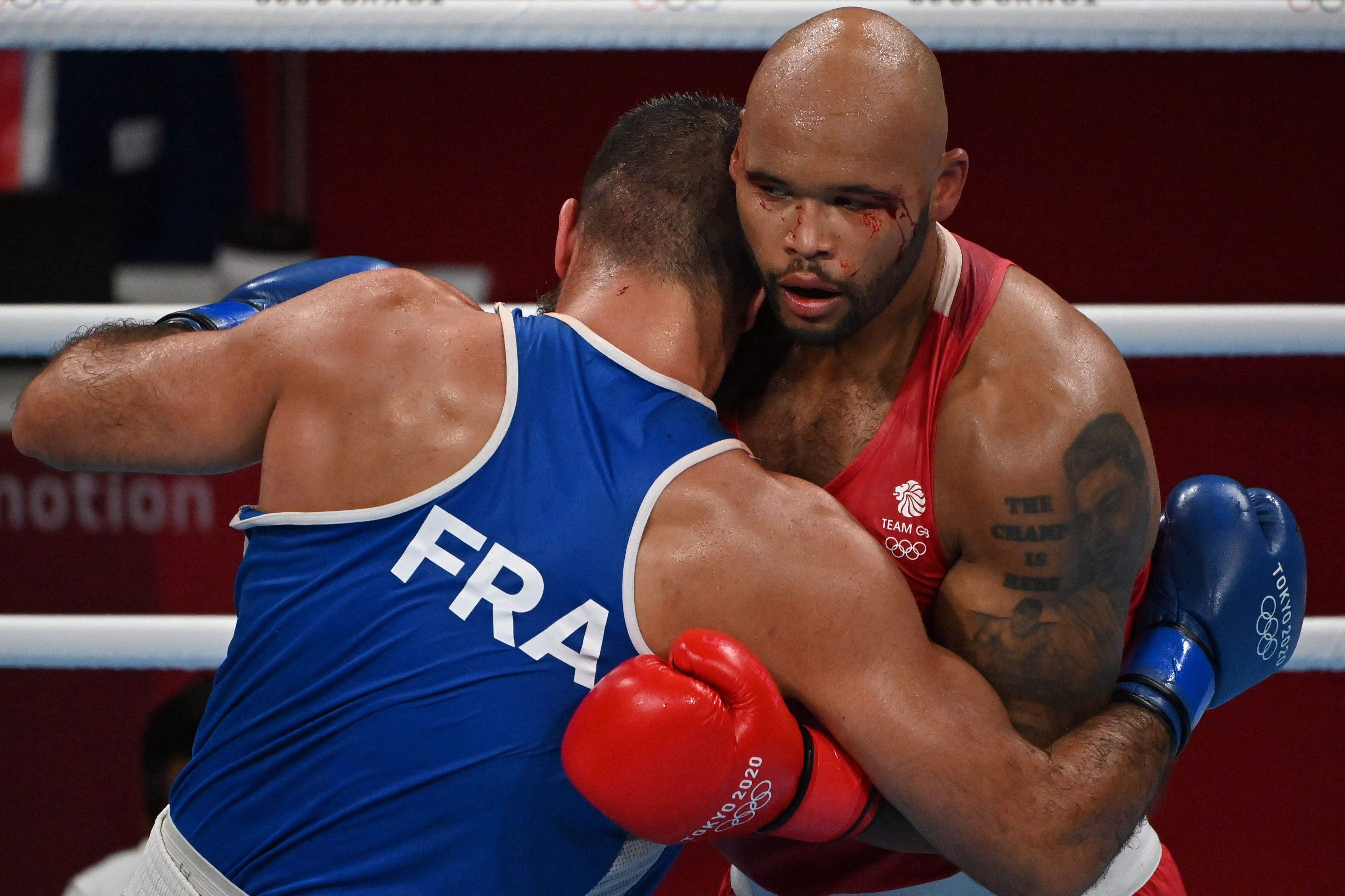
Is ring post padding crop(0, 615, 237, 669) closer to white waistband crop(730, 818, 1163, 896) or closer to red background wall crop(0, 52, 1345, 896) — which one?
white waistband crop(730, 818, 1163, 896)

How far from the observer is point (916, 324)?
5.71ft

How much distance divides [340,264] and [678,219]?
0.49 metres

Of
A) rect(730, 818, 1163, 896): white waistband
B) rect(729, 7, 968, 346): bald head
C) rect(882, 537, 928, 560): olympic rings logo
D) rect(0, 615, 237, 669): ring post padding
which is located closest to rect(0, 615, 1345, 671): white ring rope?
rect(0, 615, 237, 669): ring post padding

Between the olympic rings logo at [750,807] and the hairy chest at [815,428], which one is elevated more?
the hairy chest at [815,428]

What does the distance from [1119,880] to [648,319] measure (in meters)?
0.97

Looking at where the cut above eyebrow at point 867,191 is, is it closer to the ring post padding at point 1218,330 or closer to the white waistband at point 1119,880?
the ring post padding at point 1218,330

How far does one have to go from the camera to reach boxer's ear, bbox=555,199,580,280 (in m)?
1.73

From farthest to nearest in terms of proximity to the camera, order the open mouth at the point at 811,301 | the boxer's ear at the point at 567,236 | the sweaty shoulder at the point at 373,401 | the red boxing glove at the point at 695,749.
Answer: the boxer's ear at the point at 567,236 → the open mouth at the point at 811,301 → the sweaty shoulder at the point at 373,401 → the red boxing glove at the point at 695,749

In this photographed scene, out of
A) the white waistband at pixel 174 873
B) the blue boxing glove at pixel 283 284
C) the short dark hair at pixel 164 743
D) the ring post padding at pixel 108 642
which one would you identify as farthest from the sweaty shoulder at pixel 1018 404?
the short dark hair at pixel 164 743

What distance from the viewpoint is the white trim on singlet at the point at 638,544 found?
1453 millimetres

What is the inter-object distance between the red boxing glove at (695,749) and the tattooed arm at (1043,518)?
0.28 meters

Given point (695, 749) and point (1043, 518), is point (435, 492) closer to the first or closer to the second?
point (695, 749)

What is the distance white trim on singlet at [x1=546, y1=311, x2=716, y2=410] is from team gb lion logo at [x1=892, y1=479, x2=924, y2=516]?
30cm

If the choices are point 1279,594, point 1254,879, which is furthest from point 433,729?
point 1254,879
